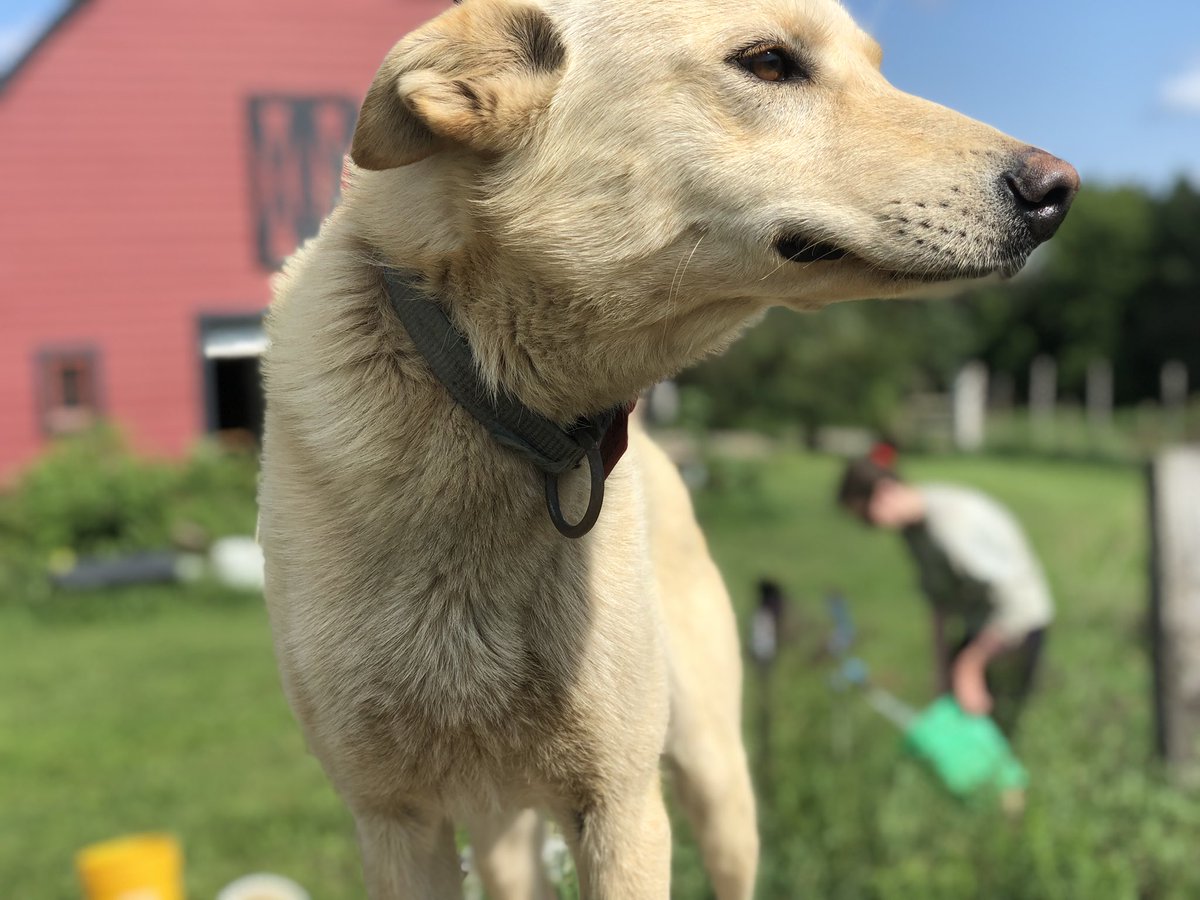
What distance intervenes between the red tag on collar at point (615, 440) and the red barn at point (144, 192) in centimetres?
1009

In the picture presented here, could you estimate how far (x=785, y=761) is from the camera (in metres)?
4.73

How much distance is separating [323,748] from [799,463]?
1476cm

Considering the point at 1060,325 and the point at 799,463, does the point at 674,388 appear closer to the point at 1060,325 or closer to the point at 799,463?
the point at 799,463

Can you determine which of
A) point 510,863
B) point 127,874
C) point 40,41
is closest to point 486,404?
point 510,863

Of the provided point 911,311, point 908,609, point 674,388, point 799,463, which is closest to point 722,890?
point 908,609

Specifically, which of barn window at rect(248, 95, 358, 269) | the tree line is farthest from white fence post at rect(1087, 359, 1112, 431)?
barn window at rect(248, 95, 358, 269)

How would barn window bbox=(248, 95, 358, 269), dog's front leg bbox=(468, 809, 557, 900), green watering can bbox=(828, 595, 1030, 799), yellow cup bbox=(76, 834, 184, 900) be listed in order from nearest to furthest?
dog's front leg bbox=(468, 809, 557, 900) < yellow cup bbox=(76, 834, 184, 900) < green watering can bbox=(828, 595, 1030, 799) < barn window bbox=(248, 95, 358, 269)

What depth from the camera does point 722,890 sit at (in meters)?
2.47

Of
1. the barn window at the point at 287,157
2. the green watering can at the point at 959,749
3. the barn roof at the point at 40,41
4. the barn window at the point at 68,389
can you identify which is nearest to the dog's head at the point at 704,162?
the green watering can at the point at 959,749

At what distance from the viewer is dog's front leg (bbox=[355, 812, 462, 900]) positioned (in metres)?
Result: 1.87

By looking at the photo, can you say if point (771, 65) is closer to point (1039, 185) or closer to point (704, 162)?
point (704, 162)

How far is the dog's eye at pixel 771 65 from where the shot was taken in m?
1.71

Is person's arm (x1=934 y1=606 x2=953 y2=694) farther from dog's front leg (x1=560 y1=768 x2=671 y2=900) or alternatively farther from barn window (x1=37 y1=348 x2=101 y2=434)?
barn window (x1=37 y1=348 x2=101 y2=434)

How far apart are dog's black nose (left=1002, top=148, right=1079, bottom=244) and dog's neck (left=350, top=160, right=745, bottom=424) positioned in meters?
0.47
